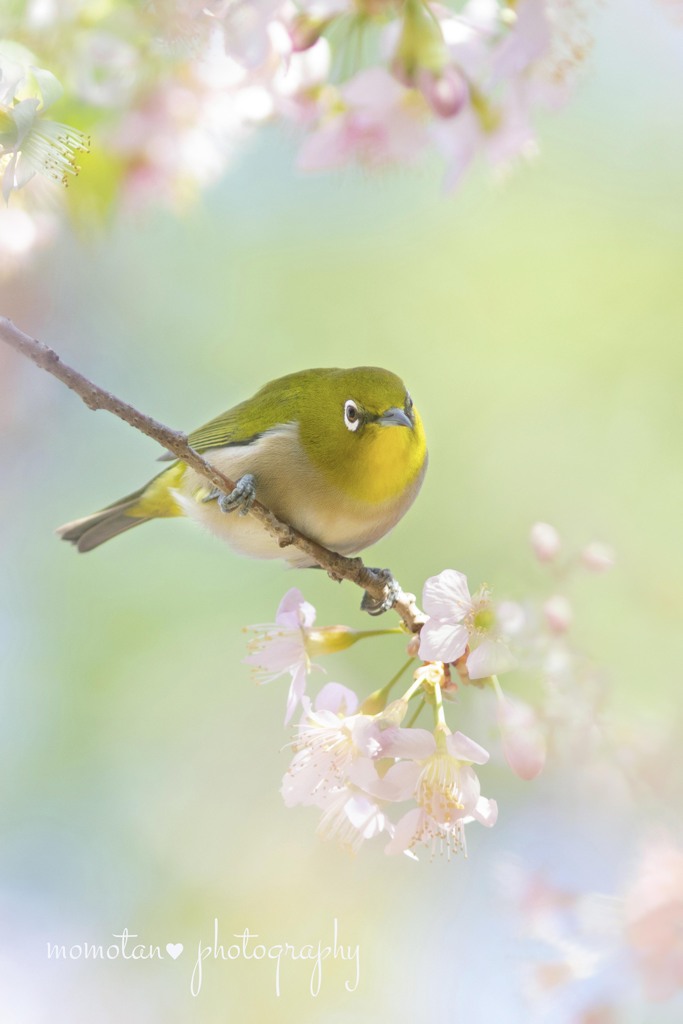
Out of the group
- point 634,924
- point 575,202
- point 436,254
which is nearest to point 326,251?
point 436,254

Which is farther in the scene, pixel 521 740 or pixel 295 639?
pixel 295 639

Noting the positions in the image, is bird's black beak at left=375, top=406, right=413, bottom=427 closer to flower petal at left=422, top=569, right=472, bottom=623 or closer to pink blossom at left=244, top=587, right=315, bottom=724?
pink blossom at left=244, top=587, right=315, bottom=724

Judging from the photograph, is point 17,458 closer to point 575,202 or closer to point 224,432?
point 224,432

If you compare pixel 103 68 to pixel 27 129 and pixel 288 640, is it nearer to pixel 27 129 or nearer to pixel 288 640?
pixel 27 129

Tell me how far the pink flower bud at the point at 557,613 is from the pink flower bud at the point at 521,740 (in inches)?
7.0

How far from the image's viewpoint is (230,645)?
4.59m


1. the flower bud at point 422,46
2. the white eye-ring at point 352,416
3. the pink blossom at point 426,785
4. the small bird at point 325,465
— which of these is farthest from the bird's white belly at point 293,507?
the flower bud at point 422,46

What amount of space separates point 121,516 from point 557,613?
4.47ft

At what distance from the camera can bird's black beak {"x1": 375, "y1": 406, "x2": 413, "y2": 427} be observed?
183 centimetres

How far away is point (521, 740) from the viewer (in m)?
1.35

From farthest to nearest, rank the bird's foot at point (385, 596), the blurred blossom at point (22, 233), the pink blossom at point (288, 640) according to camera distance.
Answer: the blurred blossom at point (22, 233) → the bird's foot at point (385, 596) → the pink blossom at point (288, 640)

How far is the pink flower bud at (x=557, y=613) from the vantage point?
1.50m

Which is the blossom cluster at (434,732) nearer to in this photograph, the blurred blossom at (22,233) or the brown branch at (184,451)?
the brown branch at (184,451)

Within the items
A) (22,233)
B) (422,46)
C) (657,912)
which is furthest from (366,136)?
(657,912)
